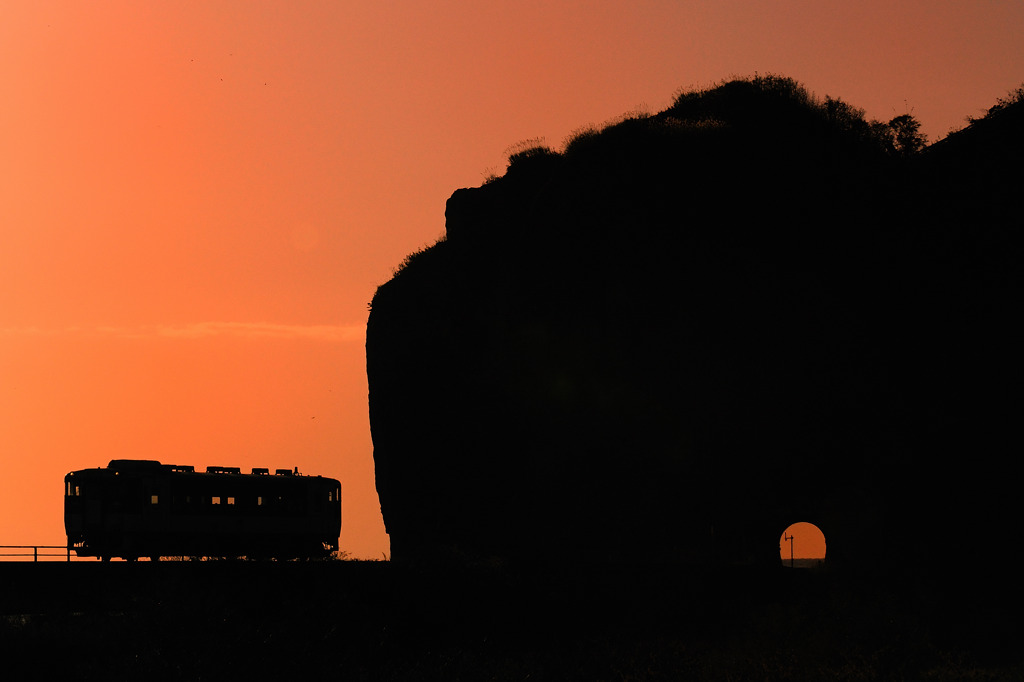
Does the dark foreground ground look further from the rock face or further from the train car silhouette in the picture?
the train car silhouette

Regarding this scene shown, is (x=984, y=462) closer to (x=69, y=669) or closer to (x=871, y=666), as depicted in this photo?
(x=871, y=666)

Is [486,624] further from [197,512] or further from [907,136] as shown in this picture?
[907,136]

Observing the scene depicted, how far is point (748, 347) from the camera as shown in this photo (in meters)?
56.2

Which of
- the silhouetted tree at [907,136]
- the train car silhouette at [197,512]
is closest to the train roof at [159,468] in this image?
the train car silhouette at [197,512]

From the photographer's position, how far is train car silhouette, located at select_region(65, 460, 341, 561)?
153 ft

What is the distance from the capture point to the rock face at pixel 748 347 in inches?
2009

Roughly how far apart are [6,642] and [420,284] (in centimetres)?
4621

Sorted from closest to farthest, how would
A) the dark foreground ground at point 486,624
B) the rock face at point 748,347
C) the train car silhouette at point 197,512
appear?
the dark foreground ground at point 486,624, the train car silhouette at point 197,512, the rock face at point 748,347

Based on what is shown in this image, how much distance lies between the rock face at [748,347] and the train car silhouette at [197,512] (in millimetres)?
5525

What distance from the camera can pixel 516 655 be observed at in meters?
38.8

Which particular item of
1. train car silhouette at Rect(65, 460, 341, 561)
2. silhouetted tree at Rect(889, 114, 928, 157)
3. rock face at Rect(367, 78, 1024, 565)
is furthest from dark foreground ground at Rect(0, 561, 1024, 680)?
silhouetted tree at Rect(889, 114, 928, 157)

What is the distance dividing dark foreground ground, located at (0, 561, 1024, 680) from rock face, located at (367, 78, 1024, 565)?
211 inches

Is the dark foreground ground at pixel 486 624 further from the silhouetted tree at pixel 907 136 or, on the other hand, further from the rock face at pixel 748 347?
the silhouetted tree at pixel 907 136

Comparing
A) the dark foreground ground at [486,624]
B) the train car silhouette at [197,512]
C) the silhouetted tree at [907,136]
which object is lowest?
the dark foreground ground at [486,624]
